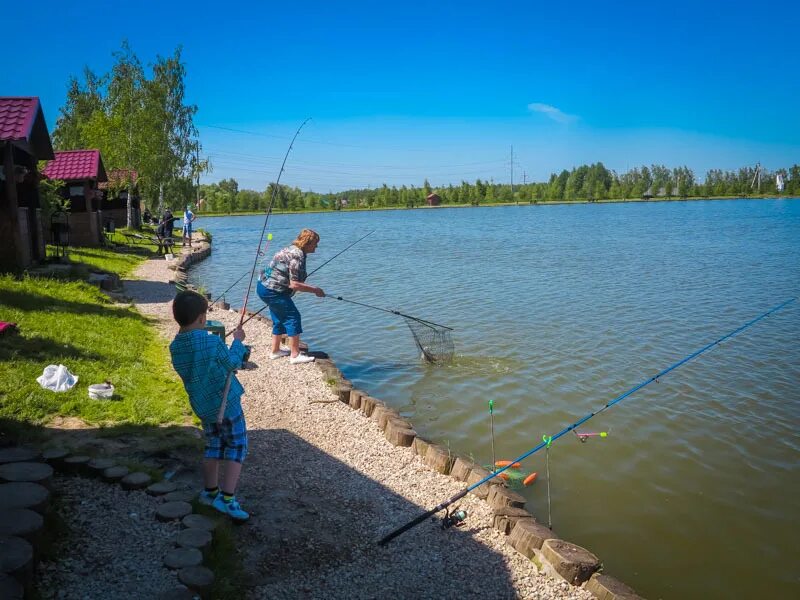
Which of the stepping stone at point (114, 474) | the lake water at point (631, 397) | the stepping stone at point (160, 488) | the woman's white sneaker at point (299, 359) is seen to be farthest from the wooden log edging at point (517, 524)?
the stepping stone at point (114, 474)

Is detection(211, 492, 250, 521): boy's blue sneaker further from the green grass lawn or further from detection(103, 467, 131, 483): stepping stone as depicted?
the green grass lawn

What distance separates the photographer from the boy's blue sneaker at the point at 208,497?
4715mm

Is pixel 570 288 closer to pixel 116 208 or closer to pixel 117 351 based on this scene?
pixel 117 351

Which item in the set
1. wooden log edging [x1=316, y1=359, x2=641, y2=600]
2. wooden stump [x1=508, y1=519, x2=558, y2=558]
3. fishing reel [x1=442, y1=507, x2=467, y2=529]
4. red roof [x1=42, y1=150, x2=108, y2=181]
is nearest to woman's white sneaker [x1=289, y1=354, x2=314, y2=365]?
wooden log edging [x1=316, y1=359, x2=641, y2=600]

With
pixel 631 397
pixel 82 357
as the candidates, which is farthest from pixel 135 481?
pixel 631 397

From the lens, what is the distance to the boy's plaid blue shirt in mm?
4426

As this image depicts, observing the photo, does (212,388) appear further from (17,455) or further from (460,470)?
(460,470)

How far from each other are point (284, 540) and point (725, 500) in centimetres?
484

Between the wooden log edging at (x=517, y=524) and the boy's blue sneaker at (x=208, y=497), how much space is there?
7.97 ft

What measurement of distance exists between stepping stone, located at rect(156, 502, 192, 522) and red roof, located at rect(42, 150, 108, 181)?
21023mm

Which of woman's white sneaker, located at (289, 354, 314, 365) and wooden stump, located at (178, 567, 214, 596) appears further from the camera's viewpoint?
woman's white sneaker, located at (289, 354, 314, 365)

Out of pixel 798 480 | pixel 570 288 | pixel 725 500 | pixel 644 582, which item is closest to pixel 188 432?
pixel 644 582

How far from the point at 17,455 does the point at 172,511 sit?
51.7 inches

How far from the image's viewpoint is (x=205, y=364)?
445cm
